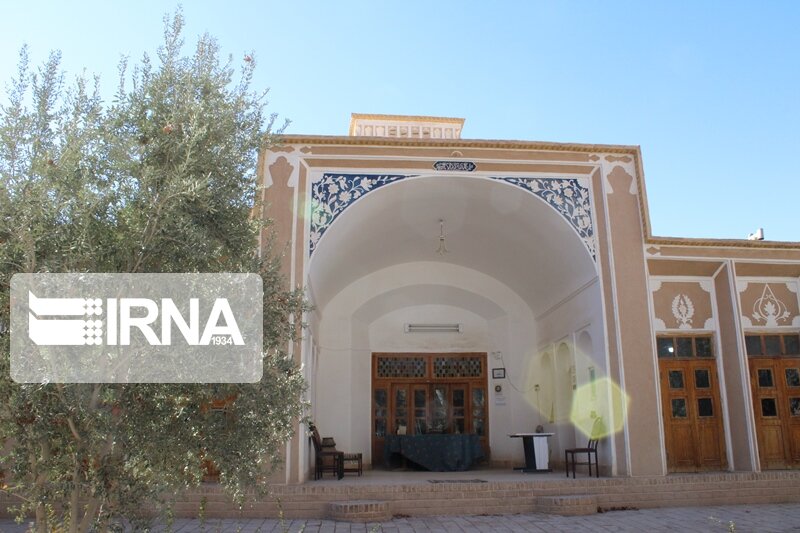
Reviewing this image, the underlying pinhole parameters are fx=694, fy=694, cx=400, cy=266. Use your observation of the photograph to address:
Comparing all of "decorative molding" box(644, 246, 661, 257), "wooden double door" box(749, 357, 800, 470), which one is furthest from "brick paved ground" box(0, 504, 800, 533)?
"decorative molding" box(644, 246, 661, 257)

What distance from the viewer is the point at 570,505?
8422 millimetres

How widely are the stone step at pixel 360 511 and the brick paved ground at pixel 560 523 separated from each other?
0.46 feet

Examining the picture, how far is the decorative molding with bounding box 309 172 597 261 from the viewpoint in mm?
9938

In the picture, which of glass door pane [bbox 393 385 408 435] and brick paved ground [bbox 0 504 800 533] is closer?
brick paved ground [bbox 0 504 800 533]

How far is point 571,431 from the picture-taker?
11766 millimetres

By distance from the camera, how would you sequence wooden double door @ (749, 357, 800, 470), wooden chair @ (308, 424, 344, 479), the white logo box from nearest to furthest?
1. the white logo box
2. wooden double door @ (749, 357, 800, 470)
3. wooden chair @ (308, 424, 344, 479)

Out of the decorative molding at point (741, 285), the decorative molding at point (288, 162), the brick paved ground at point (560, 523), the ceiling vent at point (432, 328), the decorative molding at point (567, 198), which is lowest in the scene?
the brick paved ground at point (560, 523)

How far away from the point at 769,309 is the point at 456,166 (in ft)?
18.3

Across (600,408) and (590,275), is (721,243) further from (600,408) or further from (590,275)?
(600,408)

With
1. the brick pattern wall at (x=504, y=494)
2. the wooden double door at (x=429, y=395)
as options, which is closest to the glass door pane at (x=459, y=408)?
the wooden double door at (x=429, y=395)

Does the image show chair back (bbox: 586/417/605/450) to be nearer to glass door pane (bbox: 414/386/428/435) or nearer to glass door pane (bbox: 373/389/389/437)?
glass door pane (bbox: 414/386/428/435)

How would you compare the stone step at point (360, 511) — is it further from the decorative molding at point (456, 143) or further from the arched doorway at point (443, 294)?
the decorative molding at point (456, 143)

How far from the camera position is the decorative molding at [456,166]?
1023cm

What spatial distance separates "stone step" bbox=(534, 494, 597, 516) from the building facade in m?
1.17
